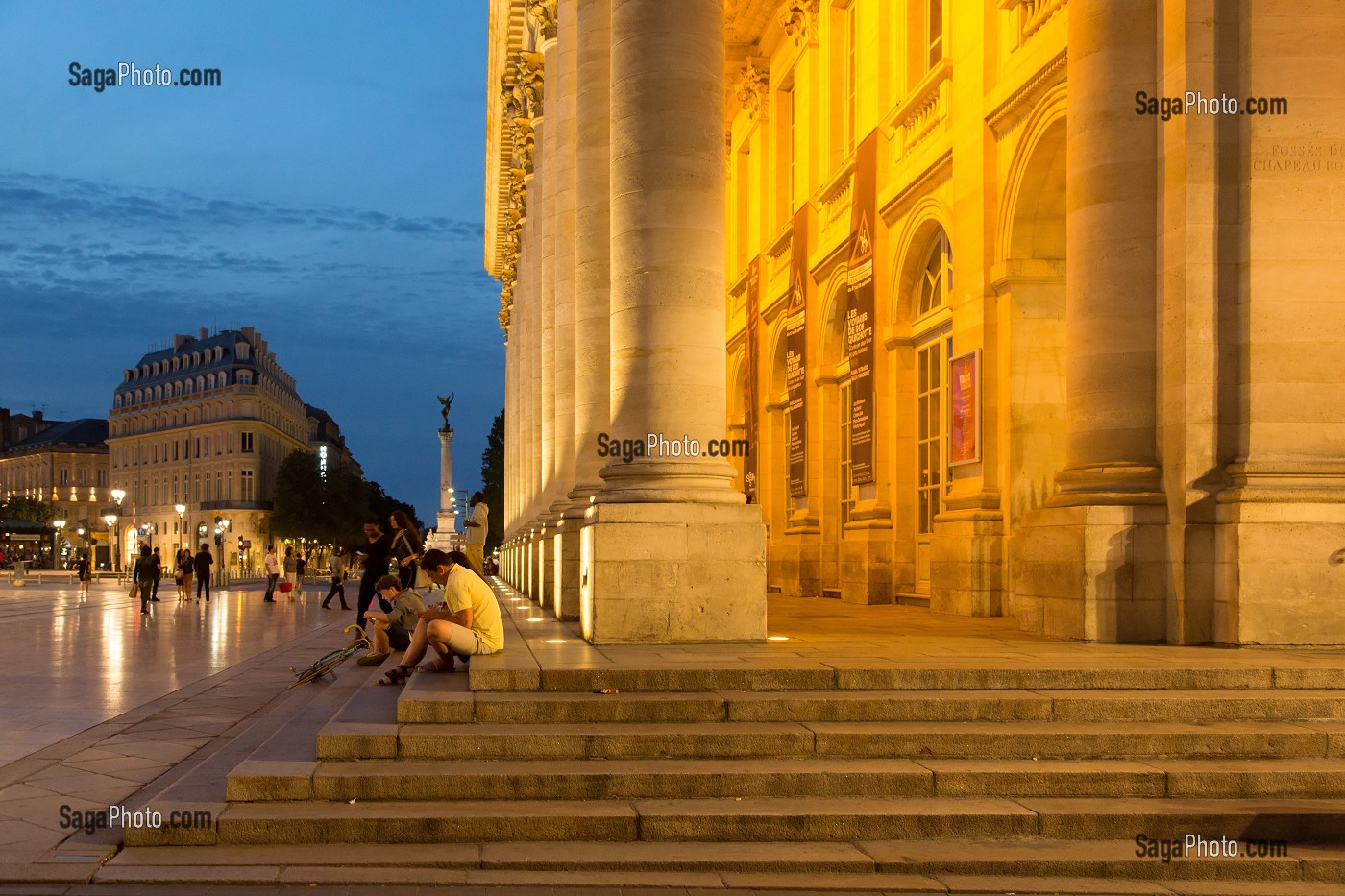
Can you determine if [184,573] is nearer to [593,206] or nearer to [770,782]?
[593,206]

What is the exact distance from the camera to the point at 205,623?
103 feet

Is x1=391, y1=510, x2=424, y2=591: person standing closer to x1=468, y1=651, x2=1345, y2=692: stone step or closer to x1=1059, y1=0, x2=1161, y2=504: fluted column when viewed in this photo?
x1=468, y1=651, x2=1345, y2=692: stone step

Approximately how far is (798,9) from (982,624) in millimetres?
17332

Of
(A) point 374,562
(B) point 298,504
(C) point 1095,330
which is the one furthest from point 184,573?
(B) point 298,504

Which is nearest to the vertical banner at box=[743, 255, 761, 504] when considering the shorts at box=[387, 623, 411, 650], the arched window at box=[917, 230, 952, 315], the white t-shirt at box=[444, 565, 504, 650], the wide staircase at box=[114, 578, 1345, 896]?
the arched window at box=[917, 230, 952, 315]

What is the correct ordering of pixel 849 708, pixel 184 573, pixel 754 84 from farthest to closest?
1. pixel 184 573
2. pixel 754 84
3. pixel 849 708

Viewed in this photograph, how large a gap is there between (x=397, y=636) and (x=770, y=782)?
720 centimetres

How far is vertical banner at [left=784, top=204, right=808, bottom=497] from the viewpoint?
29.9m

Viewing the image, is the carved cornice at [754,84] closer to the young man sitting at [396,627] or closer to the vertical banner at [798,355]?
the vertical banner at [798,355]

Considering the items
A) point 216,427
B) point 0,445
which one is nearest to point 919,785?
point 216,427

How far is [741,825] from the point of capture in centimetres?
816

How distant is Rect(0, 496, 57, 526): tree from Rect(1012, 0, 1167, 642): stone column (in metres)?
139

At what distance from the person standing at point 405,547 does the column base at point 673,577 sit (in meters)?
4.90

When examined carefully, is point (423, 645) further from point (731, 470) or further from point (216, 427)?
point (216, 427)
